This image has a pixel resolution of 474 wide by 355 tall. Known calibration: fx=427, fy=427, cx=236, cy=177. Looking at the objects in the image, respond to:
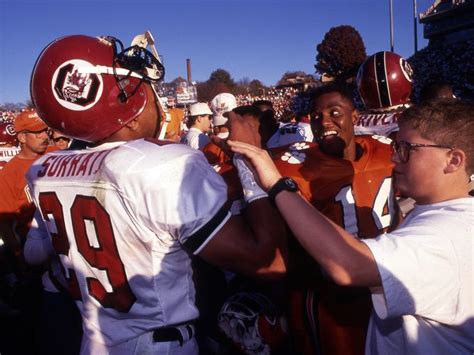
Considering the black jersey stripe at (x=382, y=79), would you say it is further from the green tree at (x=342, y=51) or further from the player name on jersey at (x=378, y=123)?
the green tree at (x=342, y=51)

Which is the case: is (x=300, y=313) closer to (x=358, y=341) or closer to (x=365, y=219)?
(x=358, y=341)

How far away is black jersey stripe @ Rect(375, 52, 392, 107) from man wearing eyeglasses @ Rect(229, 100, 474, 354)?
2.77 metres

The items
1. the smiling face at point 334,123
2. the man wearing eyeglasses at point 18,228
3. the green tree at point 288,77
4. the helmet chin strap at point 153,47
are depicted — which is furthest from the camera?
the green tree at point 288,77

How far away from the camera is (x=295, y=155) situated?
2742mm

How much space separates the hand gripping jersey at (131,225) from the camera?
1456 millimetres

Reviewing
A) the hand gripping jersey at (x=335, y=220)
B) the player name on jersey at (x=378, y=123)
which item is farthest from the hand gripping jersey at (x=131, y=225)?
the player name on jersey at (x=378, y=123)

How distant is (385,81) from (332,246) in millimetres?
3343

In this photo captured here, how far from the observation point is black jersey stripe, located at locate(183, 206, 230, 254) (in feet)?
4.83

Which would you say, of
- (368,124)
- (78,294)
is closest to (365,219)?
(78,294)

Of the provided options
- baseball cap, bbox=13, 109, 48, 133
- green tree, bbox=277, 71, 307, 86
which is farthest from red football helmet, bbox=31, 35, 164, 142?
green tree, bbox=277, 71, 307, 86

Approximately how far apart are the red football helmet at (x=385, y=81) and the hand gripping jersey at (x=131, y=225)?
3228 millimetres

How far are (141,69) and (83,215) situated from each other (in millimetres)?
684

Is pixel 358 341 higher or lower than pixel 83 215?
lower

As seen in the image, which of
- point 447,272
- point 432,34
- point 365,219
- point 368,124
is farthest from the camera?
point 432,34
